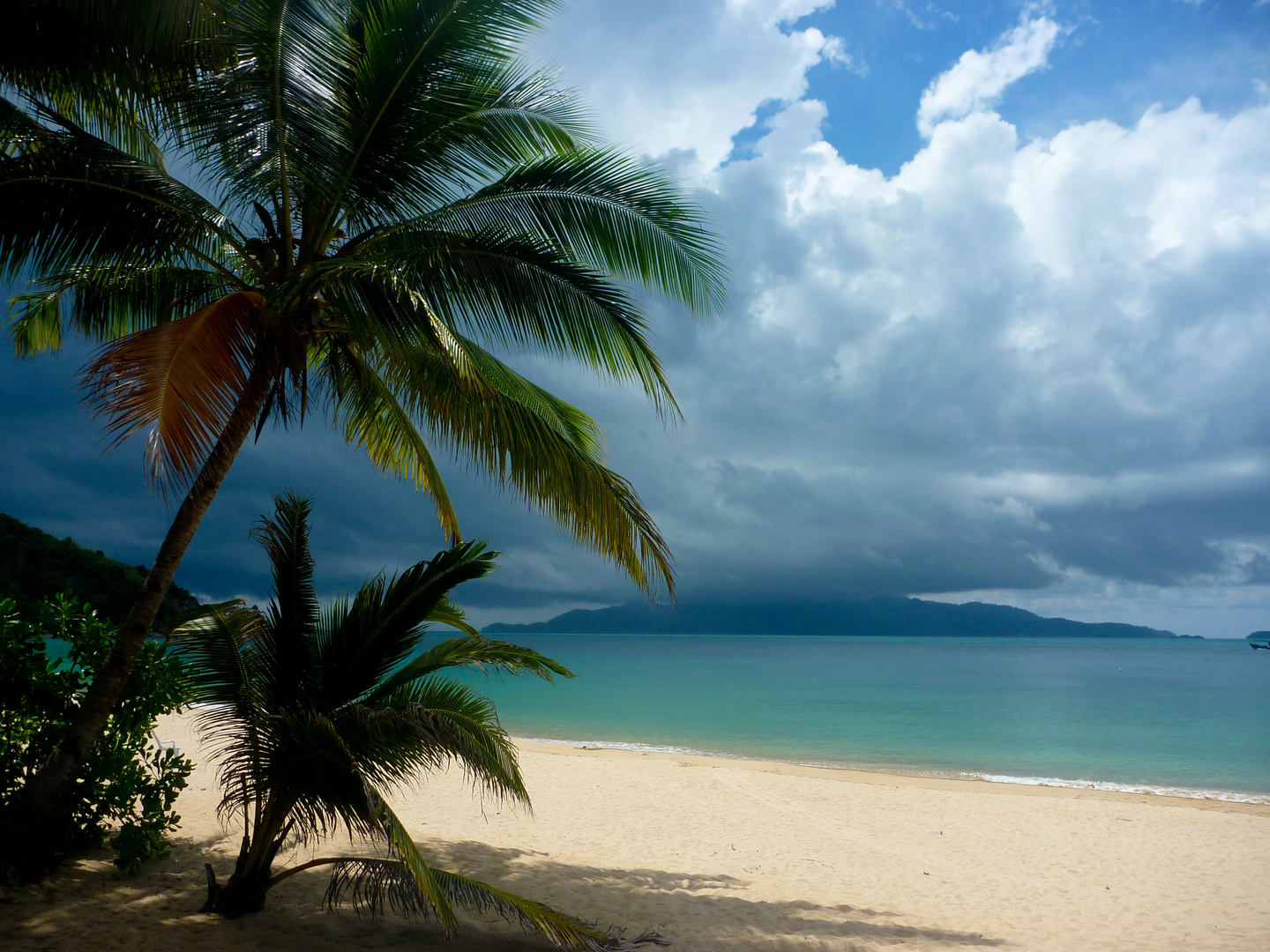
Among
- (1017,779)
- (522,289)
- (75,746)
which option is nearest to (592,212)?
(522,289)

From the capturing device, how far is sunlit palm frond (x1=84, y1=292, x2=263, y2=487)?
4.03 meters

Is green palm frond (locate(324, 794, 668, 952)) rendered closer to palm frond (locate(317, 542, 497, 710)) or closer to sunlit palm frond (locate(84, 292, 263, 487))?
palm frond (locate(317, 542, 497, 710))

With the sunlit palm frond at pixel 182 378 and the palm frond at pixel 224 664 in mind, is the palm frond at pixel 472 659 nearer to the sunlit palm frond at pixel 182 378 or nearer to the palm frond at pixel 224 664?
the palm frond at pixel 224 664

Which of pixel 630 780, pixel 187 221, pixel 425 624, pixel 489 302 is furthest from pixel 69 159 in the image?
pixel 630 780

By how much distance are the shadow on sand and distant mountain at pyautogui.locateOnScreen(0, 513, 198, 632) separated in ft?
21.7

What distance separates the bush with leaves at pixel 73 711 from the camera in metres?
4.58

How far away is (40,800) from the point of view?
14.4 ft

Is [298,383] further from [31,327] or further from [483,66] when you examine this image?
[31,327]

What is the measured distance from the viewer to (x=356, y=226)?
17.3 feet

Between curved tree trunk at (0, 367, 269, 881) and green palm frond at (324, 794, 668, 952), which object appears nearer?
green palm frond at (324, 794, 668, 952)

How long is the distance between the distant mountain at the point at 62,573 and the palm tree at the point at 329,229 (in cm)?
748

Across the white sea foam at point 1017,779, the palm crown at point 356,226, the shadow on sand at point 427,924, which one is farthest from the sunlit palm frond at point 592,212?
the white sea foam at point 1017,779

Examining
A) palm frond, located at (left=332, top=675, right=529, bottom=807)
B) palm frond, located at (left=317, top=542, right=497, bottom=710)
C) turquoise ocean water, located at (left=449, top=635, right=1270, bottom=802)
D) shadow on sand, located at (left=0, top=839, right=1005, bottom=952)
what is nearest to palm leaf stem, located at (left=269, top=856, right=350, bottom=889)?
shadow on sand, located at (left=0, top=839, right=1005, bottom=952)

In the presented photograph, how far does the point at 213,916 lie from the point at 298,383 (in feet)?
11.1
